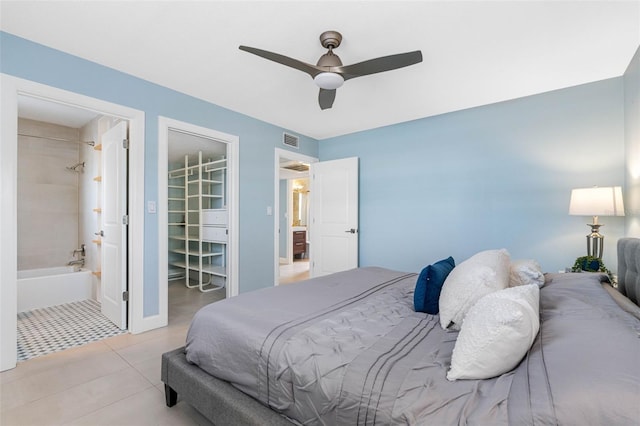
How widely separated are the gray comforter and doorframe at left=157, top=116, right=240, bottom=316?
1.64 meters

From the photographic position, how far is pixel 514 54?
8.03 ft

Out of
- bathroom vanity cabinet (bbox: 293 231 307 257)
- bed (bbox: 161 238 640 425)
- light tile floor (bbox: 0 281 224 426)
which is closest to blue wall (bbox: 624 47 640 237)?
bed (bbox: 161 238 640 425)

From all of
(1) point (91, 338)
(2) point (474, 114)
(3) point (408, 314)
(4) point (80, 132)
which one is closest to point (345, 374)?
(3) point (408, 314)

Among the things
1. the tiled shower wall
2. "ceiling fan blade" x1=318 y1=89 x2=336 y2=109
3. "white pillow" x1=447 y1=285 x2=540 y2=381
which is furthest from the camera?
the tiled shower wall

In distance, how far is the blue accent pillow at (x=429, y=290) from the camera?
1592 mm

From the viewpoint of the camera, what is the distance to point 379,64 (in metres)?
2.08

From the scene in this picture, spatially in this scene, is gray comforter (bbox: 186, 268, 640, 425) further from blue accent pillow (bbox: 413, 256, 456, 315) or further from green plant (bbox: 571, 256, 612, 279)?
green plant (bbox: 571, 256, 612, 279)

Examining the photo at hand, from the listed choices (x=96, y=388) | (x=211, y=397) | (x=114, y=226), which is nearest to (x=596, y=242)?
(x=211, y=397)

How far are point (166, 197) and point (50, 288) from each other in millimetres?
2135

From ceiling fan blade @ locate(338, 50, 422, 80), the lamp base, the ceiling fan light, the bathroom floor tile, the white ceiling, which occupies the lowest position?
the bathroom floor tile

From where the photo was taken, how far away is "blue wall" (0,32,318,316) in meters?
2.34

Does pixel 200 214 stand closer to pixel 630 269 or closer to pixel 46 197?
pixel 46 197

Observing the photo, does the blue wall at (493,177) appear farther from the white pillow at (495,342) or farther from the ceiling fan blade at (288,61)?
the white pillow at (495,342)

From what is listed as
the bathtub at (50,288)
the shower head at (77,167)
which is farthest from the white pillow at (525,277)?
the shower head at (77,167)
